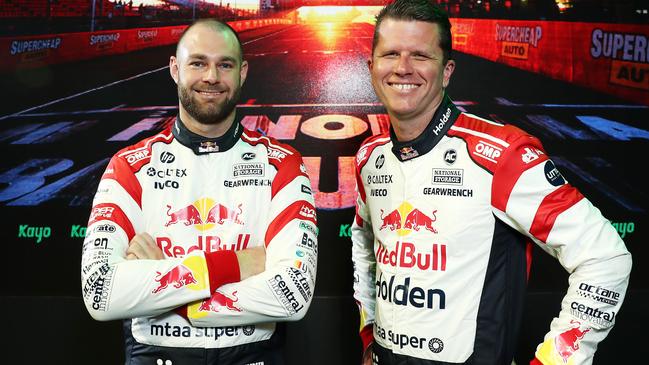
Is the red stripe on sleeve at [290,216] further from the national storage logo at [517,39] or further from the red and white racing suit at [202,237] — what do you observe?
the national storage logo at [517,39]

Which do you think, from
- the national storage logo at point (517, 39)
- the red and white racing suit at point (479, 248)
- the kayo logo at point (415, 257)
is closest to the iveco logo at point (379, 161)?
the red and white racing suit at point (479, 248)

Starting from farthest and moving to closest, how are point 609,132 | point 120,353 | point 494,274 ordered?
point 609,132, point 120,353, point 494,274

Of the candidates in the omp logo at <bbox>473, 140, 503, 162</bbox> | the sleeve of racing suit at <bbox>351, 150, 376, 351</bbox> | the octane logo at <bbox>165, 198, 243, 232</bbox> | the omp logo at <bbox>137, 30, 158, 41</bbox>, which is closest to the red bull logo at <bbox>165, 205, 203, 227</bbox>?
the octane logo at <bbox>165, 198, 243, 232</bbox>

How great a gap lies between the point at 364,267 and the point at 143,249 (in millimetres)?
800

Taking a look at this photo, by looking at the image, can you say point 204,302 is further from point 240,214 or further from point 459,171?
point 459,171

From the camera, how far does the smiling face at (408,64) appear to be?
190 cm

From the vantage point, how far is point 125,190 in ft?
6.82

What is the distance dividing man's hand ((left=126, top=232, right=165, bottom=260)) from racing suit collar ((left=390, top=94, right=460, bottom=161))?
2.78 feet

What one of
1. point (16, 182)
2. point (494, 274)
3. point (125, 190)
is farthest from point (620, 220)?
point (16, 182)

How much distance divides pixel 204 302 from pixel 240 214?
332mm

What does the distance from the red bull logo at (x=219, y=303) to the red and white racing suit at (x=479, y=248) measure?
0.48m

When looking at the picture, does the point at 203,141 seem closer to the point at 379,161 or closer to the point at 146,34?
the point at 379,161

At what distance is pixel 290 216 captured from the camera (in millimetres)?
2043

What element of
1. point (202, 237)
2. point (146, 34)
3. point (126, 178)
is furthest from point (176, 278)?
Result: point (146, 34)
